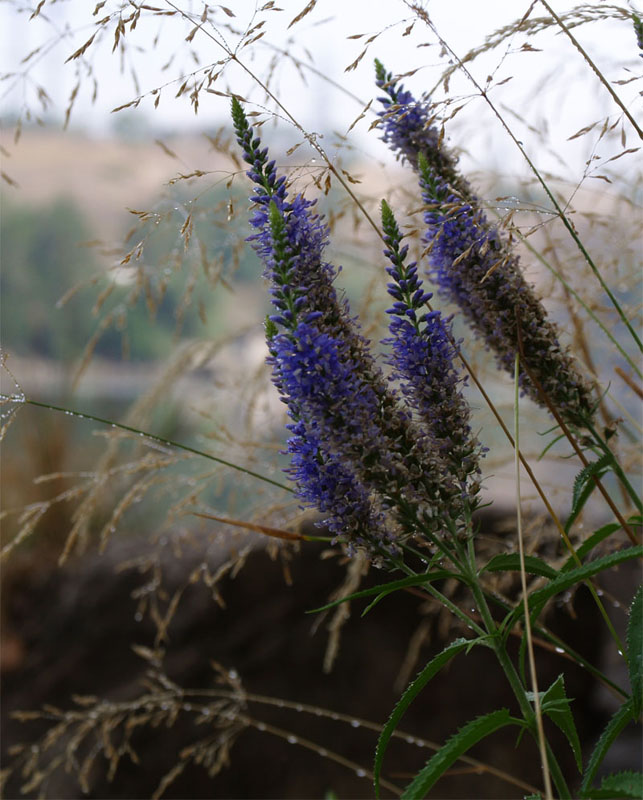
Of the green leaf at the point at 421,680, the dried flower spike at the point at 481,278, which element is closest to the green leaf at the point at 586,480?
the dried flower spike at the point at 481,278

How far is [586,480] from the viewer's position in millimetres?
502

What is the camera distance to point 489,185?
0.77 meters

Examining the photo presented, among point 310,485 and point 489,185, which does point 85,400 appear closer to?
point 489,185

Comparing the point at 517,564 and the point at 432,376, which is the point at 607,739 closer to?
the point at 517,564

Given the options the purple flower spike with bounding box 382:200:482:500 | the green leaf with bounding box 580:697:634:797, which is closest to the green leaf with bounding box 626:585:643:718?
the green leaf with bounding box 580:697:634:797

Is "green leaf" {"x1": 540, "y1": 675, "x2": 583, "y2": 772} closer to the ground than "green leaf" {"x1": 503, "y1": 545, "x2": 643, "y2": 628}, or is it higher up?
closer to the ground

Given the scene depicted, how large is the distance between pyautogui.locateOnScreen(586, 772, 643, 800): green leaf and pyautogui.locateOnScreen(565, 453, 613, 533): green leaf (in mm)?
137

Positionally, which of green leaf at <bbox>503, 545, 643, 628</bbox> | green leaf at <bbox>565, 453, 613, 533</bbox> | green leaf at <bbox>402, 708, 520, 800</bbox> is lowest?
green leaf at <bbox>402, 708, 520, 800</bbox>

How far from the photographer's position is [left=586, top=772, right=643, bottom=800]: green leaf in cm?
38

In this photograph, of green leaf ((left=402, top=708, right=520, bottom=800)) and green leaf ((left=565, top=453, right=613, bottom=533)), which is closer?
green leaf ((left=402, top=708, right=520, bottom=800))

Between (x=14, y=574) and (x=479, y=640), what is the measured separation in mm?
1560

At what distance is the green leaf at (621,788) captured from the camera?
38 centimetres

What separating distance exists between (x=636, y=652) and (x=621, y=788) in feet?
0.22

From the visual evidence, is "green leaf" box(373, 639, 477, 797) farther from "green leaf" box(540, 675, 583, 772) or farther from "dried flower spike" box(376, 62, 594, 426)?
"dried flower spike" box(376, 62, 594, 426)
